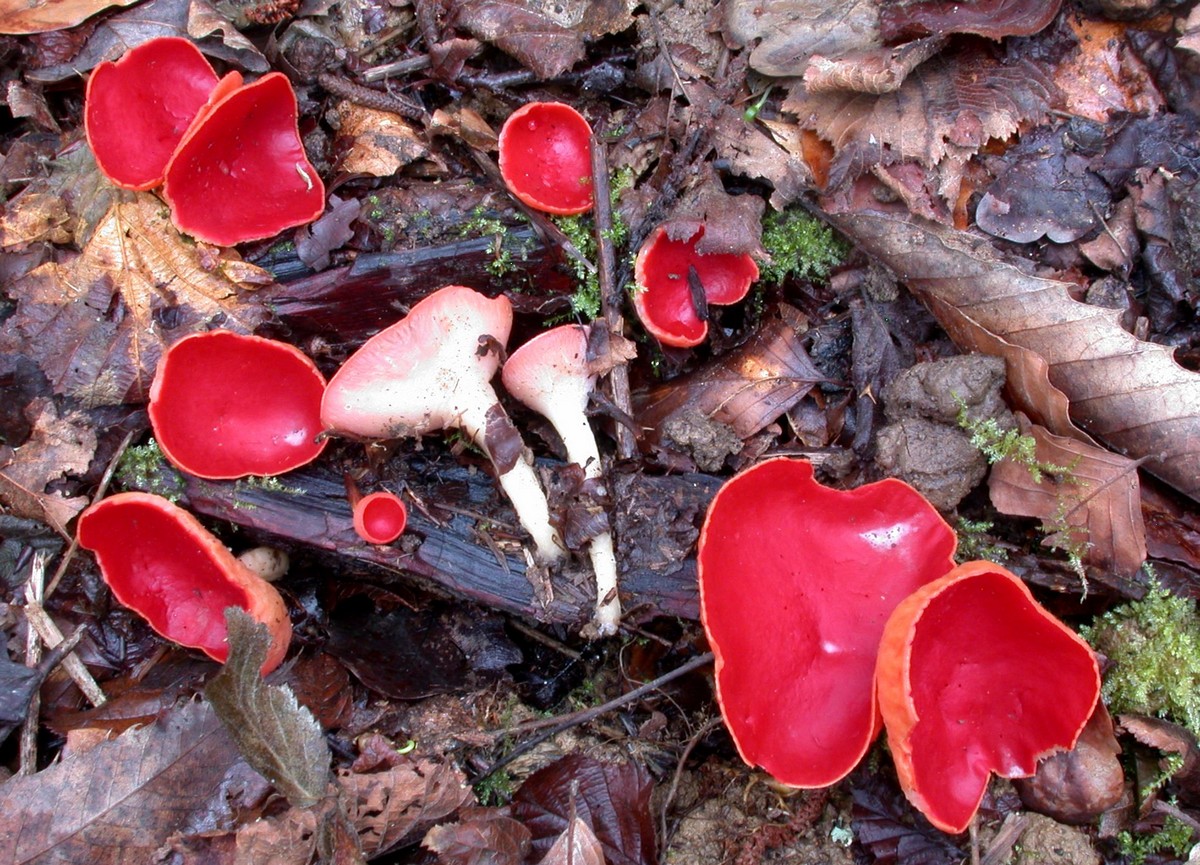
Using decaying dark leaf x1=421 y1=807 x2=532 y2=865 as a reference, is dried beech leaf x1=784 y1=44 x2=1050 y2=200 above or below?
above

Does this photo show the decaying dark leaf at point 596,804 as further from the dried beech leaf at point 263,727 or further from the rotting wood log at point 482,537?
the dried beech leaf at point 263,727

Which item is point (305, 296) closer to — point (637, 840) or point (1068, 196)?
point (637, 840)

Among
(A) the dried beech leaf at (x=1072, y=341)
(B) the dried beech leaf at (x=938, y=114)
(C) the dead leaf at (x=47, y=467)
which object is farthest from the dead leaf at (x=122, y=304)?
(A) the dried beech leaf at (x=1072, y=341)

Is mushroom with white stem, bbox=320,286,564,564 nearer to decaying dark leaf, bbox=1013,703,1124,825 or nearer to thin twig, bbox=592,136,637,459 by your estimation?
thin twig, bbox=592,136,637,459

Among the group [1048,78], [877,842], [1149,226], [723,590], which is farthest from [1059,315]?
[877,842]

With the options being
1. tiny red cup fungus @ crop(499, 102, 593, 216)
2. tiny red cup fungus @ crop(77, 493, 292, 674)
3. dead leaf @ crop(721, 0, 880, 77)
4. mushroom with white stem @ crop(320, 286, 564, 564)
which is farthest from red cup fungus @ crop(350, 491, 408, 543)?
dead leaf @ crop(721, 0, 880, 77)

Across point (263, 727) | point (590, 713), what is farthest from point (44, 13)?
point (590, 713)

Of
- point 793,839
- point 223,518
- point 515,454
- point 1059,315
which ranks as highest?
point 1059,315
